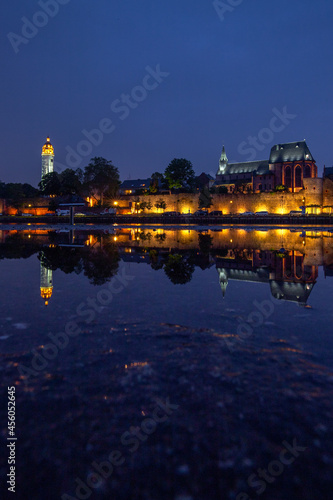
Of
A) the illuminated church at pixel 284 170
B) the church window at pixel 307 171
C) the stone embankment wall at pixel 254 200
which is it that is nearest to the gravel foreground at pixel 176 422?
the stone embankment wall at pixel 254 200

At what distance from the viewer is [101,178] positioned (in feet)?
284

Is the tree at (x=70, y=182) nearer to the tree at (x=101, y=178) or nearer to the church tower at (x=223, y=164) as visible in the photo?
the tree at (x=101, y=178)

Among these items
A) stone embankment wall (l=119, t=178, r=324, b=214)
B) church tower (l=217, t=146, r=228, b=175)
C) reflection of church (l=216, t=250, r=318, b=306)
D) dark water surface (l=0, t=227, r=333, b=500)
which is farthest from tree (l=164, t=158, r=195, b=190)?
dark water surface (l=0, t=227, r=333, b=500)

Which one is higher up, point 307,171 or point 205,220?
point 307,171

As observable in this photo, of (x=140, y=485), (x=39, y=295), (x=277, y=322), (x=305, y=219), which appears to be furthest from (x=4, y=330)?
(x=305, y=219)

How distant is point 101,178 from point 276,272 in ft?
265

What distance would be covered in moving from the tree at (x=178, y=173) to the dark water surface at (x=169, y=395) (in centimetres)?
8522

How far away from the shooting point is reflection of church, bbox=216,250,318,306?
838cm

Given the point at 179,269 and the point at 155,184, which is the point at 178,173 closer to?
the point at 155,184

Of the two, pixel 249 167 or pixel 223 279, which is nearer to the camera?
pixel 223 279

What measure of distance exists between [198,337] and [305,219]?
178 ft

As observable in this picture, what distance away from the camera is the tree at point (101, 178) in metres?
87.1

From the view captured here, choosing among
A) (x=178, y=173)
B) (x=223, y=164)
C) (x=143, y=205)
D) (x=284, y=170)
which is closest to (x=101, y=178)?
(x=143, y=205)

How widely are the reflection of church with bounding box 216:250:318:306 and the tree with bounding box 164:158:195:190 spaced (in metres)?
77.7
